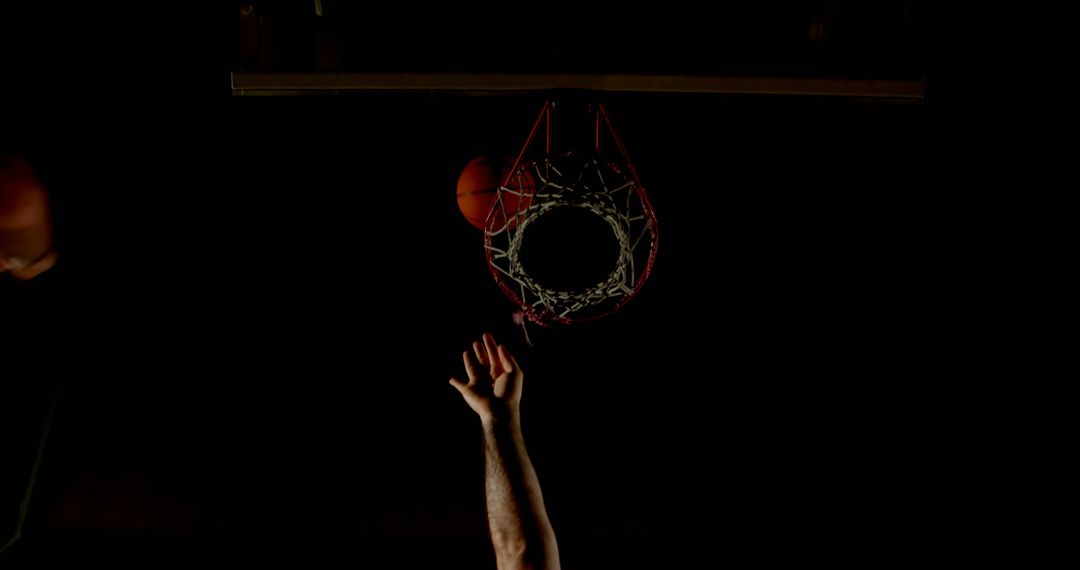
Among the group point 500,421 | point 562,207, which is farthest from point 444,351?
point 562,207

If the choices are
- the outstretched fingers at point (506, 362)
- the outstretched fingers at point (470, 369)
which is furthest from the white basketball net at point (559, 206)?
the outstretched fingers at point (470, 369)

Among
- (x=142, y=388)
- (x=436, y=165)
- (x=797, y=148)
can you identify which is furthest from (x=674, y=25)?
(x=142, y=388)

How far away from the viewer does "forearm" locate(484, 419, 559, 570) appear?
2.21m

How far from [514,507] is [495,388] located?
0.47m

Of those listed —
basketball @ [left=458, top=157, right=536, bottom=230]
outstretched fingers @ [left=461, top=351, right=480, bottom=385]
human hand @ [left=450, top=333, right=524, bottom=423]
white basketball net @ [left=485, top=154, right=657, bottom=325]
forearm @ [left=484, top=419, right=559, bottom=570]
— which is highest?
basketball @ [left=458, top=157, right=536, bottom=230]

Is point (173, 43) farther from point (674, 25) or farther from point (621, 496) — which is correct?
point (621, 496)

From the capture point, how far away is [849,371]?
11.7ft

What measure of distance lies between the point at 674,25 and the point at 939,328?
2.23m

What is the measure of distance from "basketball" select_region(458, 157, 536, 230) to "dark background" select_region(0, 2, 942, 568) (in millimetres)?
880

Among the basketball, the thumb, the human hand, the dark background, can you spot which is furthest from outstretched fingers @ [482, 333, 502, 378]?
the dark background

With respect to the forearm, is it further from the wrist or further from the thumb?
the thumb

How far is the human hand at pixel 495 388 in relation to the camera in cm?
254

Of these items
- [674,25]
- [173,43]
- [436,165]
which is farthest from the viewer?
[436,165]

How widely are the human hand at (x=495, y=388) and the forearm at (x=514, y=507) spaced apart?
0.04 m
